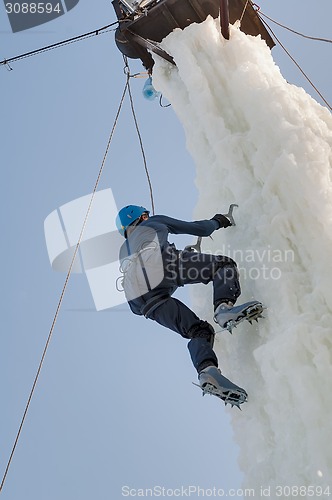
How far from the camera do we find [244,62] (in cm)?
479

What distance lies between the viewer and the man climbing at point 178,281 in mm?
3215

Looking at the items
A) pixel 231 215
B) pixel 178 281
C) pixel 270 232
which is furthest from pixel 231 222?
pixel 178 281

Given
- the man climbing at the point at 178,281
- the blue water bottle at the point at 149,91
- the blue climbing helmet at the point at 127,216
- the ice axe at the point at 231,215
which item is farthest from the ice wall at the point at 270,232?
the blue water bottle at the point at 149,91

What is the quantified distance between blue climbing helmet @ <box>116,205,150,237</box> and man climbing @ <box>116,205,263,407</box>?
0.61 ft

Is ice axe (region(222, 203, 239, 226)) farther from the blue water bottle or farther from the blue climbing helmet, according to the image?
the blue water bottle

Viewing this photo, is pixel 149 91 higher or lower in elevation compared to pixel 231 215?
higher

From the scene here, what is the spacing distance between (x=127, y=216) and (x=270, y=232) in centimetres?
103

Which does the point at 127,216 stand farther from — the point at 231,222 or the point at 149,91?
the point at 149,91

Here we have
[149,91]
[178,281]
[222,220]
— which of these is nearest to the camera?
[178,281]

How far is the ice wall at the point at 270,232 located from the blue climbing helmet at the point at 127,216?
0.62 m

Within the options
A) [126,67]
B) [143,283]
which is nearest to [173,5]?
[126,67]

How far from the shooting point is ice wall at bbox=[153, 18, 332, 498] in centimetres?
281

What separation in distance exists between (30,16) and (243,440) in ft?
17.4

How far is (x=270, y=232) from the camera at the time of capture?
361 centimetres
